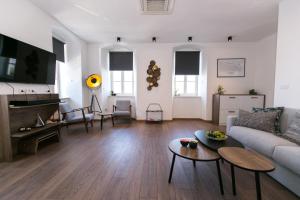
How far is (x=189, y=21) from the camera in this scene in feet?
11.8

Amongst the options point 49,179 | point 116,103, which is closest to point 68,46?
point 116,103

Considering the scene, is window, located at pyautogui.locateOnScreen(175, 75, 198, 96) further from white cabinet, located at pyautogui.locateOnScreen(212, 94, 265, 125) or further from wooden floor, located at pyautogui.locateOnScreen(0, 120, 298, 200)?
wooden floor, located at pyautogui.locateOnScreen(0, 120, 298, 200)

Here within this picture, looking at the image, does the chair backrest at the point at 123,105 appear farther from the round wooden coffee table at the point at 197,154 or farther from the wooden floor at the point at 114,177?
the round wooden coffee table at the point at 197,154

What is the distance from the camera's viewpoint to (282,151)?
1.75 m

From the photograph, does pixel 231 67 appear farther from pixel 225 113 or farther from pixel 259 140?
pixel 259 140

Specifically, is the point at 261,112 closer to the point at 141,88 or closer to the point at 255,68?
the point at 255,68

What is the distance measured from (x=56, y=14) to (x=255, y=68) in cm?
622

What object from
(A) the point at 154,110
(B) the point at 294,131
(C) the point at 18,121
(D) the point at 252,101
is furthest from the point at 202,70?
(C) the point at 18,121

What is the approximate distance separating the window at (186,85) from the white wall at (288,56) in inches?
121

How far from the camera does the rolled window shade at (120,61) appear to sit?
5.70 metres

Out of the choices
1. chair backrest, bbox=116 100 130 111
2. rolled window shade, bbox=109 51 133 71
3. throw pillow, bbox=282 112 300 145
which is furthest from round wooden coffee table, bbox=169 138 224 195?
A: rolled window shade, bbox=109 51 133 71

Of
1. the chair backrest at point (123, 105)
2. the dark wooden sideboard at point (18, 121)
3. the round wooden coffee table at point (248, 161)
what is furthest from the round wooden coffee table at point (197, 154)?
the chair backrest at point (123, 105)

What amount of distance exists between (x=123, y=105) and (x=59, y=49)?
2.64 m

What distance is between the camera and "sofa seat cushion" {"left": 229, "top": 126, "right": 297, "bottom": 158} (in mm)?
1922
